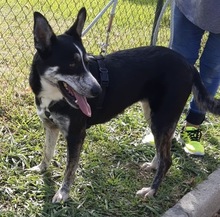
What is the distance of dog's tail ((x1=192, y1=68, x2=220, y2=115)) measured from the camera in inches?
119

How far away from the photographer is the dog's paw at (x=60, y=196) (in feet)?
9.04

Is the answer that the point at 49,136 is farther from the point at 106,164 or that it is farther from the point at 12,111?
the point at 12,111

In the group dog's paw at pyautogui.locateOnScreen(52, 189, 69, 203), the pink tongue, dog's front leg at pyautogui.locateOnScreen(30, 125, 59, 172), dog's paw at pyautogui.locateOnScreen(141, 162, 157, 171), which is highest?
the pink tongue

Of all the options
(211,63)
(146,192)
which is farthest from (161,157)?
(211,63)

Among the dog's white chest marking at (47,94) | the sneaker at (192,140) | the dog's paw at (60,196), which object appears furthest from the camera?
the sneaker at (192,140)

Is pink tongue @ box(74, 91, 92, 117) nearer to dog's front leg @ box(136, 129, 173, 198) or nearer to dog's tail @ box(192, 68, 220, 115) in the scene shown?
dog's front leg @ box(136, 129, 173, 198)

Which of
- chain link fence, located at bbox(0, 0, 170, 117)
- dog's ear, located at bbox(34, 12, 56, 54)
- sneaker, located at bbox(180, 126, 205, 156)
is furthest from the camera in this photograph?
chain link fence, located at bbox(0, 0, 170, 117)

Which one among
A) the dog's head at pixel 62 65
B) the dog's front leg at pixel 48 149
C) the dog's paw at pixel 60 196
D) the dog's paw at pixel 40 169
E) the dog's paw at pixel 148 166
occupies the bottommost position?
the dog's paw at pixel 148 166

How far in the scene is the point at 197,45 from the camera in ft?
11.2

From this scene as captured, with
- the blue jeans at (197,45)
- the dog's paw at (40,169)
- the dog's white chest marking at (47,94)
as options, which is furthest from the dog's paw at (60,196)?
the blue jeans at (197,45)

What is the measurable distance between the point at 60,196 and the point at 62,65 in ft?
3.01

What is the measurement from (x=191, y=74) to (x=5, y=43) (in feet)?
9.50

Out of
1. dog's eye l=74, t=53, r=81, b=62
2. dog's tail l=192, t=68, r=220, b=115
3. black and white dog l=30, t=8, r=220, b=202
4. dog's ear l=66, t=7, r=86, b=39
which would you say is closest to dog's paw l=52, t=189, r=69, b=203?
black and white dog l=30, t=8, r=220, b=202

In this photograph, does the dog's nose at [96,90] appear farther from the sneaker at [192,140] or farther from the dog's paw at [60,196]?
the sneaker at [192,140]
